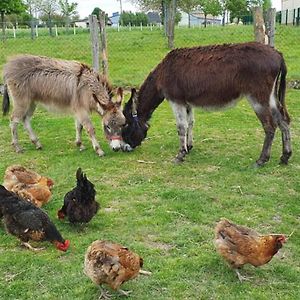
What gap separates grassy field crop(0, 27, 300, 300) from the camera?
12.8 ft

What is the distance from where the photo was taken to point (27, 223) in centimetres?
441

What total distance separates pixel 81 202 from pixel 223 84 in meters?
2.88

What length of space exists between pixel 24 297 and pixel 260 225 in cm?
246

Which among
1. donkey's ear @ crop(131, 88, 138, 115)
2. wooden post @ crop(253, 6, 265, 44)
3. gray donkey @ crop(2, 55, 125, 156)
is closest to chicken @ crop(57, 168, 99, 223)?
gray donkey @ crop(2, 55, 125, 156)

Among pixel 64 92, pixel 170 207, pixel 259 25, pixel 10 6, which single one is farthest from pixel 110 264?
pixel 10 6

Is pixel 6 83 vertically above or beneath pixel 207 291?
above

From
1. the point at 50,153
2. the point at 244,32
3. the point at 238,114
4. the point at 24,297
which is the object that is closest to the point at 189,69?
the point at 50,153

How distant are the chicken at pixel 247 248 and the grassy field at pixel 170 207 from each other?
19 cm

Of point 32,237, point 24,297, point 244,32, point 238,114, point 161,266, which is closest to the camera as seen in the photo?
point 24,297

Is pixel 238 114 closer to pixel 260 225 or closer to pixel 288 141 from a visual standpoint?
pixel 288 141

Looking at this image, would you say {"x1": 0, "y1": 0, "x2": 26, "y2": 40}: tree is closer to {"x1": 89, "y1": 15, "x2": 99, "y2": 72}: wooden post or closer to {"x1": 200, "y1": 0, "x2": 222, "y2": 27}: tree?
{"x1": 89, "y1": 15, "x2": 99, "y2": 72}: wooden post

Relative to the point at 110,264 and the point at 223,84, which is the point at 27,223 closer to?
the point at 110,264

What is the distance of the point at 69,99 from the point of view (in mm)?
7684

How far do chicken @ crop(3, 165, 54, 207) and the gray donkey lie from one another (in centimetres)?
206
